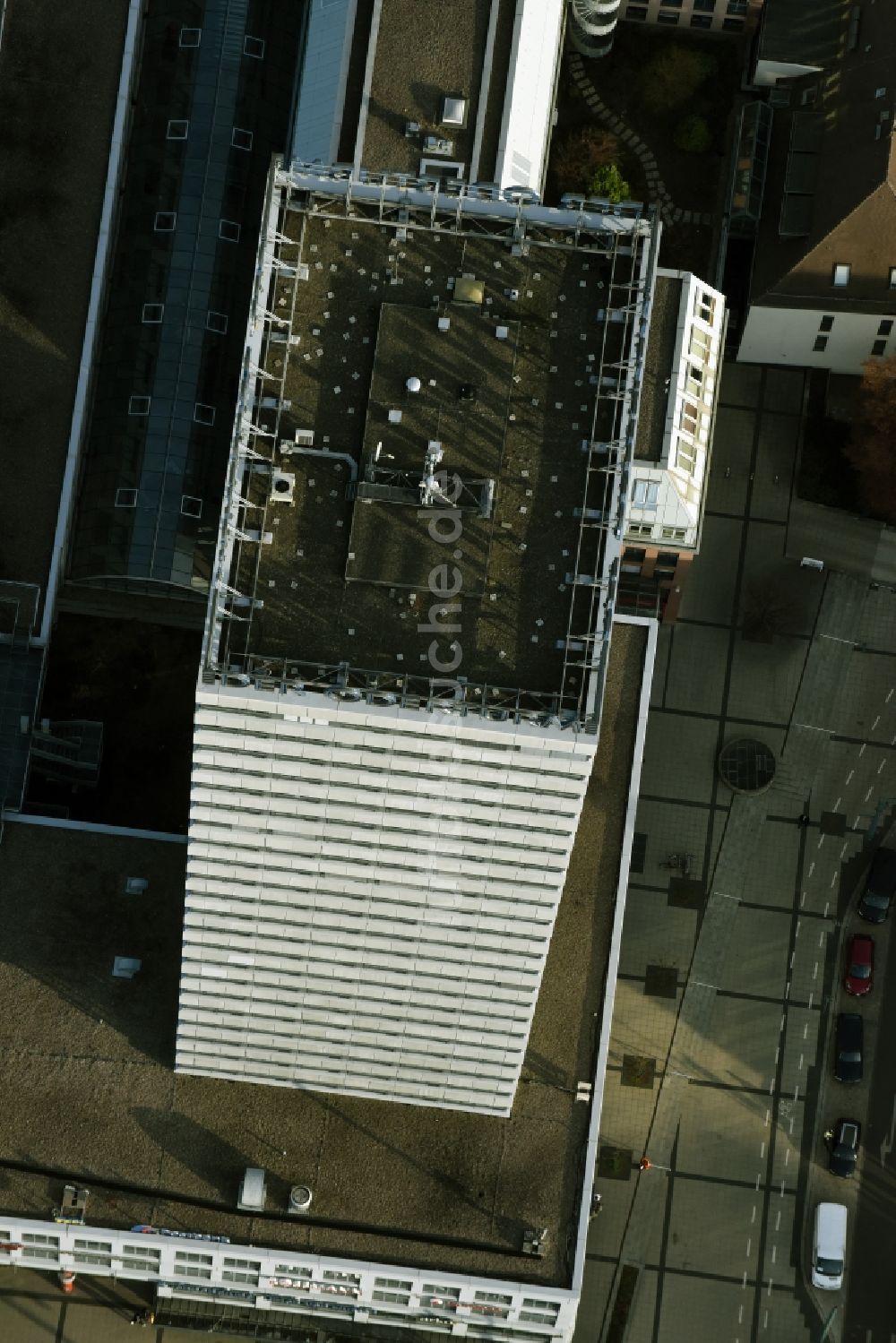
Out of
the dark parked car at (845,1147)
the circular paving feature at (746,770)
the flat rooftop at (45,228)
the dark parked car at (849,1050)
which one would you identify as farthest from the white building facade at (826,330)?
the dark parked car at (845,1147)

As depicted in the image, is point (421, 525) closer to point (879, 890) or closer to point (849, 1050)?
point (879, 890)

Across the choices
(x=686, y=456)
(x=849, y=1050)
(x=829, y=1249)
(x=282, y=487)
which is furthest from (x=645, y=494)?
(x=829, y=1249)

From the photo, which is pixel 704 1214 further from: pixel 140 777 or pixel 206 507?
pixel 206 507

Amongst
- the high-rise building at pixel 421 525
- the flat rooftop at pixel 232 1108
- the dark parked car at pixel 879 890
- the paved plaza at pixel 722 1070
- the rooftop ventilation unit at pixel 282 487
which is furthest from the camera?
the dark parked car at pixel 879 890

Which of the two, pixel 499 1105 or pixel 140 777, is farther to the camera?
pixel 140 777

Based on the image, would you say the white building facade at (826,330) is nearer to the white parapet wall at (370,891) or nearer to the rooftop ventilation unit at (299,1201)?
the white parapet wall at (370,891)

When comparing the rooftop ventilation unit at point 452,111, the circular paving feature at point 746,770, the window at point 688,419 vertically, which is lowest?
the circular paving feature at point 746,770

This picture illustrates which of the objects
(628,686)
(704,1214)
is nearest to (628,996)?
(704,1214)
